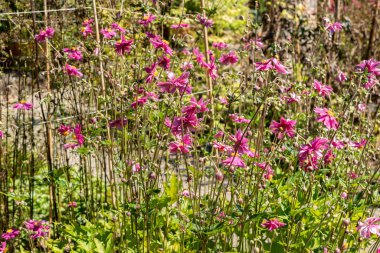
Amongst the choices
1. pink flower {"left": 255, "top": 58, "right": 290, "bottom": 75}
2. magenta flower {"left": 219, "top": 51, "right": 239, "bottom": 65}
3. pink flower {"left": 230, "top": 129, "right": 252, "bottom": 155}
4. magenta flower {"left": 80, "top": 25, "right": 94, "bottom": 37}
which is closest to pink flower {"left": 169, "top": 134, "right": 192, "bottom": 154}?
pink flower {"left": 230, "top": 129, "right": 252, "bottom": 155}

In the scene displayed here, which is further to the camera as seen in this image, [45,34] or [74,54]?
[74,54]

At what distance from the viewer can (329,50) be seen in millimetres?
5328

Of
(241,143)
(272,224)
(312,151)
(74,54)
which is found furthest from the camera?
(74,54)

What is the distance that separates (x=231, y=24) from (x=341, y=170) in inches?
170

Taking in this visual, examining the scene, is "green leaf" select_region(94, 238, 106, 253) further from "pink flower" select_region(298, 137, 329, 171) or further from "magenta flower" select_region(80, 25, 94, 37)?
"magenta flower" select_region(80, 25, 94, 37)

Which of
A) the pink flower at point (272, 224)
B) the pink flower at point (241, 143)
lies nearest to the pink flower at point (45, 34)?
the pink flower at point (241, 143)

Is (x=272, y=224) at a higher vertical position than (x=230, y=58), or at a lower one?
lower

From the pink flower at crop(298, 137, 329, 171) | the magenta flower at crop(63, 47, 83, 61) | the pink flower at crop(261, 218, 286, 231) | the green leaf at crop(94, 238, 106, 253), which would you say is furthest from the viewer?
the magenta flower at crop(63, 47, 83, 61)

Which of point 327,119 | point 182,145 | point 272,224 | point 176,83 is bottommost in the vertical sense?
point 272,224

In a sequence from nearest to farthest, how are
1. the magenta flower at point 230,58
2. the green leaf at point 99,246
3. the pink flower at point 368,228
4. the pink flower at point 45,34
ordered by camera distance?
the pink flower at point 368,228
the green leaf at point 99,246
the magenta flower at point 230,58
the pink flower at point 45,34

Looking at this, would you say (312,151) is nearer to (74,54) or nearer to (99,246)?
(99,246)

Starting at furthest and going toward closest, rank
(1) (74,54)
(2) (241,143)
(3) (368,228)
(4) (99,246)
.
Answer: (1) (74,54), (4) (99,246), (2) (241,143), (3) (368,228)

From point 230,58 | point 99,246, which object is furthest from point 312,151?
point 99,246

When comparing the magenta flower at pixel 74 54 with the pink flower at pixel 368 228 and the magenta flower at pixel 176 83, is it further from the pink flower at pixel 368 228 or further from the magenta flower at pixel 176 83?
the pink flower at pixel 368 228
